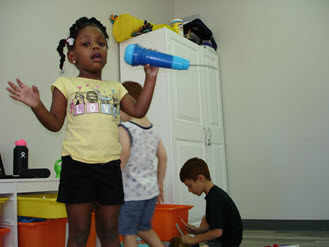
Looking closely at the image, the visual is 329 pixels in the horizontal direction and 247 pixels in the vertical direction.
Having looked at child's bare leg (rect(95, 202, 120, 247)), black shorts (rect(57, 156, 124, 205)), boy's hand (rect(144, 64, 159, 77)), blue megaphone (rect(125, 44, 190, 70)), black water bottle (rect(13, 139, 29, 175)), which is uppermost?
blue megaphone (rect(125, 44, 190, 70))

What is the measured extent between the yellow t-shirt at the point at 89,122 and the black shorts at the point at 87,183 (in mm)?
23

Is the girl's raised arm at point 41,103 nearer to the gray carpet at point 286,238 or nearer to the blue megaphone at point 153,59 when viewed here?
the blue megaphone at point 153,59

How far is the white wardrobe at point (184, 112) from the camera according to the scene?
289 centimetres

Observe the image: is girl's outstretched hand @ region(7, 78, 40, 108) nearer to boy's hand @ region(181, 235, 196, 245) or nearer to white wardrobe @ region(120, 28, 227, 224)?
boy's hand @ region(181, 235, 196, 245)

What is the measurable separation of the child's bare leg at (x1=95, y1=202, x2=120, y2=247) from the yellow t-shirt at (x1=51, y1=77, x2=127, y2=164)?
0.49 ft

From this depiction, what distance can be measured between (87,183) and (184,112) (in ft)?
6.75

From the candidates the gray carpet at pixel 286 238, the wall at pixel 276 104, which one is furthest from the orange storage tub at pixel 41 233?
the wall at pixel 276 104

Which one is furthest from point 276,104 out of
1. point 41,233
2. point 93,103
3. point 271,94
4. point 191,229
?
point 93,103

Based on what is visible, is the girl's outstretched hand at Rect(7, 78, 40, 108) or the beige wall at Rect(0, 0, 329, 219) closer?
the girl's outstretched hand at Rect(7, 78, 40, 108)

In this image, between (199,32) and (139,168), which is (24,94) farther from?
(199,32)

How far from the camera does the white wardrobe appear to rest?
2.89 m

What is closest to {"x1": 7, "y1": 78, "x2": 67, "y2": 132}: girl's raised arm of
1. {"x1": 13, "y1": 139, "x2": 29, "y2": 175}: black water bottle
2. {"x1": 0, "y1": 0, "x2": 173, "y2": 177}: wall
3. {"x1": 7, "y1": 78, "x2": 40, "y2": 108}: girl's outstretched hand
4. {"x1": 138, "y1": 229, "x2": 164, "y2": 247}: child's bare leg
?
{"x1": 7, "y1": 78, "x2": 40, "y2": 108}: girl's outstretched hand

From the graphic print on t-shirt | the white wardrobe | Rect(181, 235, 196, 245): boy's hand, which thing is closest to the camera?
the graphic print on t-shirt

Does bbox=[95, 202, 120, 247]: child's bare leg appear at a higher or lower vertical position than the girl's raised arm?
lower
